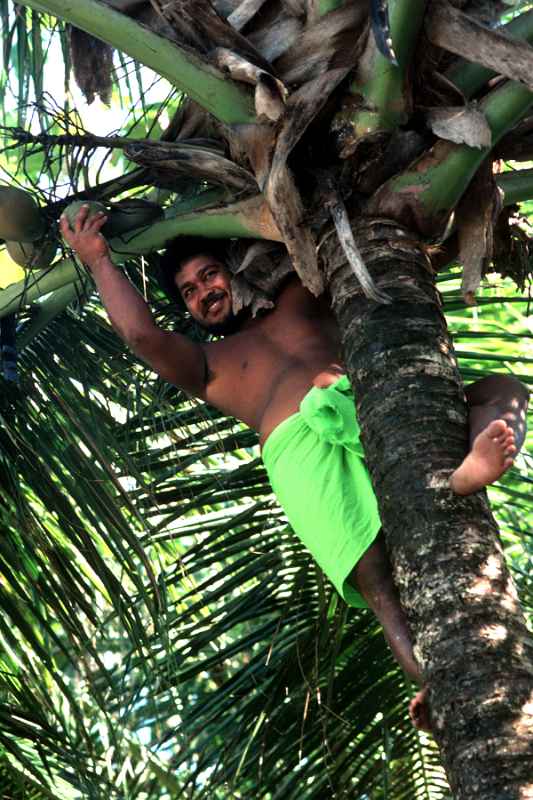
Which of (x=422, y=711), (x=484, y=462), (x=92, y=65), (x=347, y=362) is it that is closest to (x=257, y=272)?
(x=347, y=362)

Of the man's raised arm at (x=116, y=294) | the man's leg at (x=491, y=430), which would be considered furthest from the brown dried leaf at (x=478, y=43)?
the man's raised arm at (x=116, y=294)

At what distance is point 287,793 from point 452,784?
1.98 m

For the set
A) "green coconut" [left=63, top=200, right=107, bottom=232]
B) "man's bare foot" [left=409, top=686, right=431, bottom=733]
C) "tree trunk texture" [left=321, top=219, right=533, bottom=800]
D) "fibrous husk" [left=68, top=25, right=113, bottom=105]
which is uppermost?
"fibrous husk" [left=68, top=25, right=113, bottom=105]

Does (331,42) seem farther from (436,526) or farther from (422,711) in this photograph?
(422,711)

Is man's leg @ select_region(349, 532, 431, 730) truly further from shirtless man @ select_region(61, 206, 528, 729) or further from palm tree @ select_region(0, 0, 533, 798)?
Result: palm tree @ select_region(0, 0, 533, 798)

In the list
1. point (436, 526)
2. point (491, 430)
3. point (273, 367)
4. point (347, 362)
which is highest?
point (273, 367)

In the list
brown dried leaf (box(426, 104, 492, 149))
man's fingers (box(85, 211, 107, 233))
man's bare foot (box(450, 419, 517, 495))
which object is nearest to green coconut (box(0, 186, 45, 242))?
man's fingers (box(85, 211, 107, 233))

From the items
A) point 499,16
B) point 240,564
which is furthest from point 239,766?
point 499,16

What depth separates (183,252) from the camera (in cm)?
357

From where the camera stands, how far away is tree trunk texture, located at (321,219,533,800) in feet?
6.88

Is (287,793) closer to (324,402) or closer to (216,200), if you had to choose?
(324,402)

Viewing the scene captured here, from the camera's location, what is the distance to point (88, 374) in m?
3.97

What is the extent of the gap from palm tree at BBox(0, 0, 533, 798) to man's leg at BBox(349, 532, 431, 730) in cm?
39

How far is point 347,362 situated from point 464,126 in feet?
1.86
